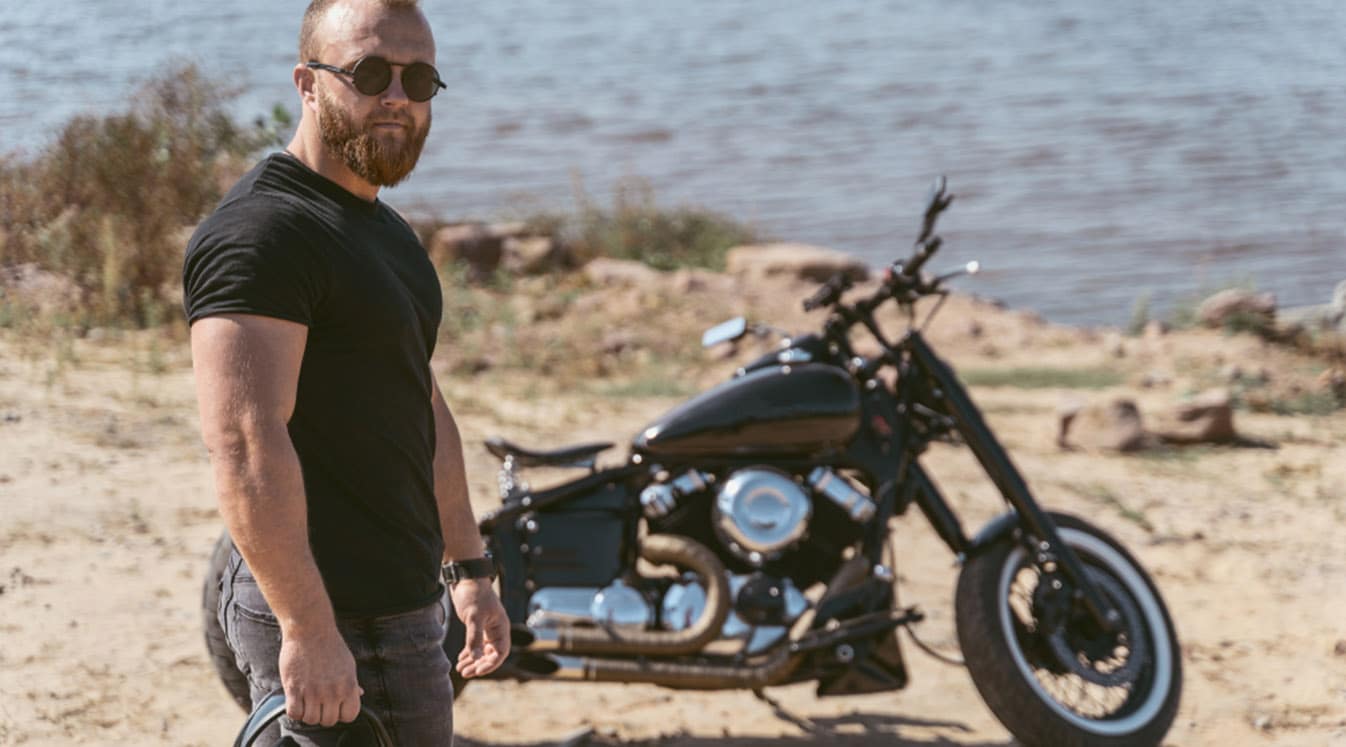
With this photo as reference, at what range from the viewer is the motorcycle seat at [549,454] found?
443 centimetres

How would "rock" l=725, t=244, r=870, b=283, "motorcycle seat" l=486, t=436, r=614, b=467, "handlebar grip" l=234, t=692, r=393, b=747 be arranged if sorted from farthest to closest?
"rock" l=725, t=244, r=870, b=283 → "motorcycle seat" l=486, t=436, r=614, b=467 → "handlebar grip" l=234, t=692, r=393, b=747

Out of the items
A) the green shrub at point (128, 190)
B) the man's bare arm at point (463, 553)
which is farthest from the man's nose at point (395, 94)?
the green shrub at point (128, 190)

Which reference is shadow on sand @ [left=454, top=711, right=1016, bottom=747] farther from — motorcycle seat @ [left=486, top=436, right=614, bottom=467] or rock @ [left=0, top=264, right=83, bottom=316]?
rock @ [left=0, top=264, right=83, bottom=316]

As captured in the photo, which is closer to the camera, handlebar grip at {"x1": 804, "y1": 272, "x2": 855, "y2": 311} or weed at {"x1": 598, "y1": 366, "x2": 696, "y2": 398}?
handlebar grip at {"x1": 804, "y1": 272, "x2": 855, "y2": 311}

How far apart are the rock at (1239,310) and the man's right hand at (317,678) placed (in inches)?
376

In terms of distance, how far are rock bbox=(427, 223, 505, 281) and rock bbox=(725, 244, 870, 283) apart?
6.07 feet

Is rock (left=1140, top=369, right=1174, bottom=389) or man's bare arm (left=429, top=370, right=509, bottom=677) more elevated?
man's bare arm (left=429, top=370, right=509, bottom=677)

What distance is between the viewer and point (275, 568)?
2.30 meters

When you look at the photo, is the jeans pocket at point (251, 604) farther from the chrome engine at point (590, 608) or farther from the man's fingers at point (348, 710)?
the chrome engine at point (590, 608)

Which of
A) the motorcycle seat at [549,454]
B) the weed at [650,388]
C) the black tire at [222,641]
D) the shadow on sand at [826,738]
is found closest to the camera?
the black tire at [222,641]

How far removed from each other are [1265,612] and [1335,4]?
2596cm

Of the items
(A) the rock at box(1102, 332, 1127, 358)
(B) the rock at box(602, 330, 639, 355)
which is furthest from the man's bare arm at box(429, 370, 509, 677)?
(A) the rock at box(1102, 332, 1127, 358)

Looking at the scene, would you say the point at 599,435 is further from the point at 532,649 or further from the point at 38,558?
the point at 532,649

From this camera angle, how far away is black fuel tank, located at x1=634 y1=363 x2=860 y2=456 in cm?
439
